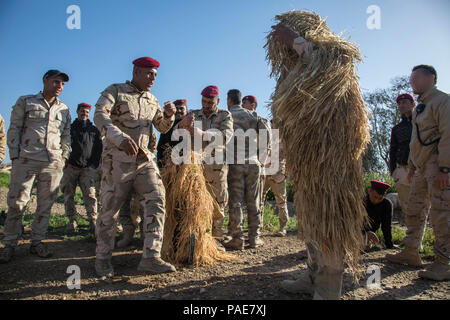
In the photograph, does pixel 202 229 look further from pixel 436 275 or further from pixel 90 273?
pixel 436 275

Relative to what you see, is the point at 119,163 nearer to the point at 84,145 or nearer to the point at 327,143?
the point at 327,143

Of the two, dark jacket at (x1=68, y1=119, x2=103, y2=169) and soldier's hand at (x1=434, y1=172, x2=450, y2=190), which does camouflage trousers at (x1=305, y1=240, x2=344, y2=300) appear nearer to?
soldier's hand at (x1=434, y1=172, x2=450, y2=190)

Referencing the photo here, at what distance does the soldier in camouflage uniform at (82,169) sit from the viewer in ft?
16.9

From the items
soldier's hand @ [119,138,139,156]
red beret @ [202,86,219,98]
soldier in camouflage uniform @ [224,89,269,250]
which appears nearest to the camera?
soldier's hand @ [119,138,139,156]

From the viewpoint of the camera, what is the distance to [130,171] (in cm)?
312

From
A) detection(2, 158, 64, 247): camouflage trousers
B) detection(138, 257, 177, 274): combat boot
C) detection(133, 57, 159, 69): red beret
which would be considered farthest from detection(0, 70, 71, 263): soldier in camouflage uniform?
detection(138, 257, 177, 274): combat boot

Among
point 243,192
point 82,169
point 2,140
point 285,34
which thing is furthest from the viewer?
point 82,169

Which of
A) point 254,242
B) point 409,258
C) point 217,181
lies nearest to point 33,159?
point 217,181

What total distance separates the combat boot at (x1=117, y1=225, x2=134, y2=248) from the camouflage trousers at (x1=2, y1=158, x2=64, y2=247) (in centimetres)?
104

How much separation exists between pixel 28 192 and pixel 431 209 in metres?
4.94

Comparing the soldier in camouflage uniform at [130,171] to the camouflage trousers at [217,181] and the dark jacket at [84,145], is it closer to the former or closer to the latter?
the camouflage trousers at [217,181]

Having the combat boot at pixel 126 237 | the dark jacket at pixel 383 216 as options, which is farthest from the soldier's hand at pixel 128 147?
the dark jacket at pixel 383 216

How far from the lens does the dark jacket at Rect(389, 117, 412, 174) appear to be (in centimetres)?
434

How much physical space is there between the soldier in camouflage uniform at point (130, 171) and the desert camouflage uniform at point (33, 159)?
1283 mm
